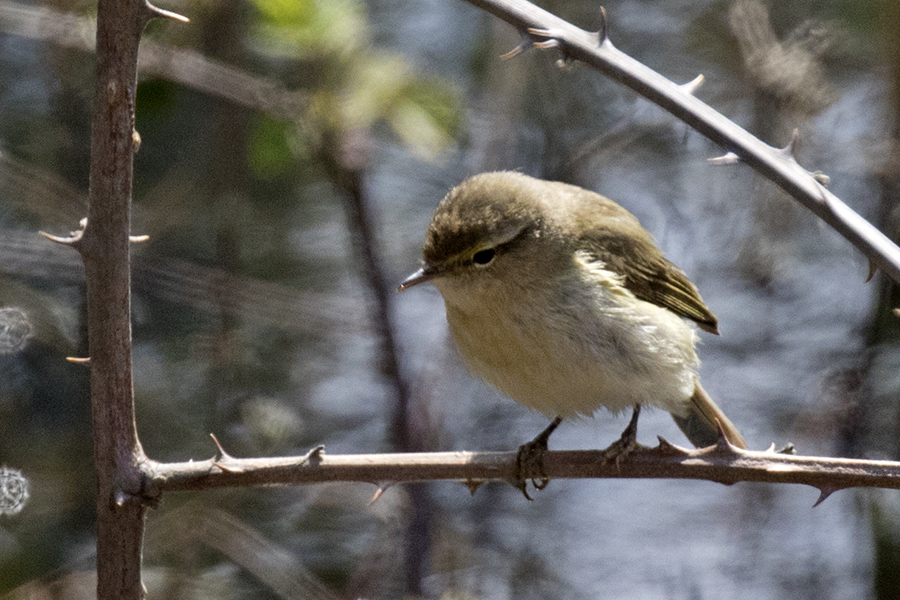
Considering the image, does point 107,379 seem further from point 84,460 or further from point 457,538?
point 457,538

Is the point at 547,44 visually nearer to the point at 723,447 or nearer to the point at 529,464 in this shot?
the point at 723,447

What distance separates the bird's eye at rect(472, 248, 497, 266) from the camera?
2.87 metres

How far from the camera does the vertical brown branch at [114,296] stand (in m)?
1.54

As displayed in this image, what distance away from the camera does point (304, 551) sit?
3.83 meters

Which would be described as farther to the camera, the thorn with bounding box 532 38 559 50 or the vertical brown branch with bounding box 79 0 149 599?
the thorn with bounding box 532 38 559 50

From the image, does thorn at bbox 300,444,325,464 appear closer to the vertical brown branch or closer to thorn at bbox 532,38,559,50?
the vertical brown branch

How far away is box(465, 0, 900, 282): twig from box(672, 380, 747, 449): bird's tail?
1.33 m

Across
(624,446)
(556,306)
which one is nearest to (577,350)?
(556,306)

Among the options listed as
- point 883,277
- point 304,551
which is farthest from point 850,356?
point 304,551

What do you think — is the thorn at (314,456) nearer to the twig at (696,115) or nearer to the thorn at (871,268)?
the twig at (696,115)

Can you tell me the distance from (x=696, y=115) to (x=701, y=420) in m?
1.71

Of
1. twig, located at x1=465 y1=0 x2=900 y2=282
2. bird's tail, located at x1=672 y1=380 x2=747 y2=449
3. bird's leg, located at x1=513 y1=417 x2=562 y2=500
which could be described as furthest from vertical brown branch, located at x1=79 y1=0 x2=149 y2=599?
bird's tail, located at x1=672 y1=380 x2=747 y2=449

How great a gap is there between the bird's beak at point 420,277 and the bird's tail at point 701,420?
3.13ft

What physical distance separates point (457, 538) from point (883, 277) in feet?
6.77
